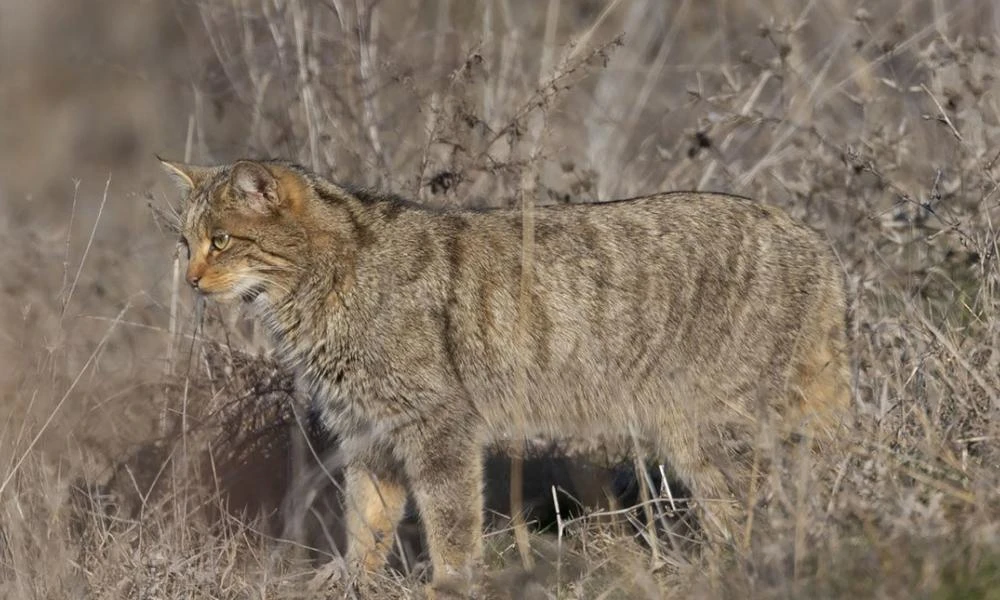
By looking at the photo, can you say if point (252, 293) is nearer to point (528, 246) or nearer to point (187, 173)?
point (187, 173)

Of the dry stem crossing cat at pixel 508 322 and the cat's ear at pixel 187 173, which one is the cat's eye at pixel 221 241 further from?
the cat's ear at pixel 187 173

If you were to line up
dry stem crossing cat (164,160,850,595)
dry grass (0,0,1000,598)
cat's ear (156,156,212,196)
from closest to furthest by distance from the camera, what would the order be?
dry grass (0,0,1000,598)
dry stem crossing cat (164,160,850,595)
cat's ear (156,156,212,196)

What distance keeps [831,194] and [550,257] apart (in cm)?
208

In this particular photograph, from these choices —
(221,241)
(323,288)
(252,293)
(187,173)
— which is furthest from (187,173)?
(323,288)

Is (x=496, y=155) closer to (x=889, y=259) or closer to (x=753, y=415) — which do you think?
(x=889, y=259)

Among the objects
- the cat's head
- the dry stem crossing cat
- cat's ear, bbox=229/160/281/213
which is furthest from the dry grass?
cat's ear, bbox=229/160/281/213

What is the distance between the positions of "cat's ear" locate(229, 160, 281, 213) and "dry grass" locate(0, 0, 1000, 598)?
0.83m

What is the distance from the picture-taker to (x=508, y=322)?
5.43 m

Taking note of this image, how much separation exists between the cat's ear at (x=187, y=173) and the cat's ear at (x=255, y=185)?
29 centimetres

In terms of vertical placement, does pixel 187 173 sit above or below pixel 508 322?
above

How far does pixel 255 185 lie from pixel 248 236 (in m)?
0.18

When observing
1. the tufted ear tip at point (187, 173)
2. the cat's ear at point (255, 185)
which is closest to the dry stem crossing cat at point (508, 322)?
the cat's ear at point (255, 185)

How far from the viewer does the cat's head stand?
17.5 ft

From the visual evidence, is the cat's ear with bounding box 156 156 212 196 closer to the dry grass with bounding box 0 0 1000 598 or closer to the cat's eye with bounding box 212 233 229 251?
the cat's eye with bounding box 212 233 229 251
